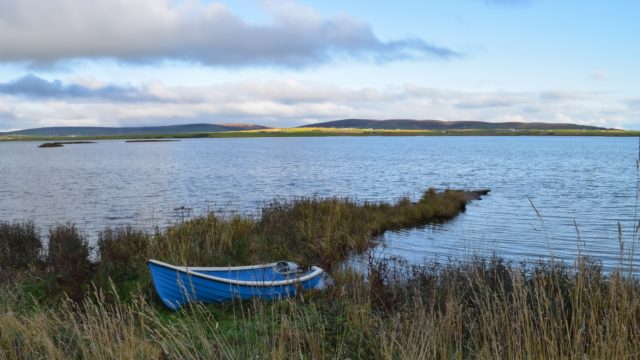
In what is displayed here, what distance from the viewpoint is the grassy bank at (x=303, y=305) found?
499cm

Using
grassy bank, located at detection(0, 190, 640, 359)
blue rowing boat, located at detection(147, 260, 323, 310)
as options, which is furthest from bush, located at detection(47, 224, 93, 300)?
blue rowing boat, located at detection(147, 260, 323, 310)

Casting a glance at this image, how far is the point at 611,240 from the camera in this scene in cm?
2047

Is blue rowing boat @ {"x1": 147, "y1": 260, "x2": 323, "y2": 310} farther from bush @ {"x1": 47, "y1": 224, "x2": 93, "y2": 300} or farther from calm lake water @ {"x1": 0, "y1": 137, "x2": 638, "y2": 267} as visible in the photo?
calm lake water @ {"x1": 0, "y1": 137, "x2": 638, "y2": 267}

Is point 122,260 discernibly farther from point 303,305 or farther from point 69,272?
point 303,305

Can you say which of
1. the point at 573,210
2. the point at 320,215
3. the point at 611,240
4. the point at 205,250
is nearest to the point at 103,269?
the point at 205,250

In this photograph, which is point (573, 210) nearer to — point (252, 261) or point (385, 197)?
point (385, 197)

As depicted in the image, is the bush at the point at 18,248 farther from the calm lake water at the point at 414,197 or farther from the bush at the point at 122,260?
the calm lake water at the point at 414,197

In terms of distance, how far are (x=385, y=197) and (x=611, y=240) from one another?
17.3 meters

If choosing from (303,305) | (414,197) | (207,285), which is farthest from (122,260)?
(414,197)

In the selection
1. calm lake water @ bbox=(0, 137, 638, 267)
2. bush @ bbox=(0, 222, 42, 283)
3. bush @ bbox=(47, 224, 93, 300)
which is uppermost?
bush @ bbox=(47, 224, 93, 300)

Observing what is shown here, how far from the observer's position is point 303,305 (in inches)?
274

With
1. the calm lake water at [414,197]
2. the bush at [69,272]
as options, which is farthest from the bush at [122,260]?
the calm lake water at [414,197]

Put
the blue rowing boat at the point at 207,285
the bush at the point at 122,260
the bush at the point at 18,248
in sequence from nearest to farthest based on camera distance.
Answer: the blue rowing boat at the point at 207,285 → the bush at the point at 122,260 → the bush at the point at 18,248

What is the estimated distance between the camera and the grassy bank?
4.99 m
